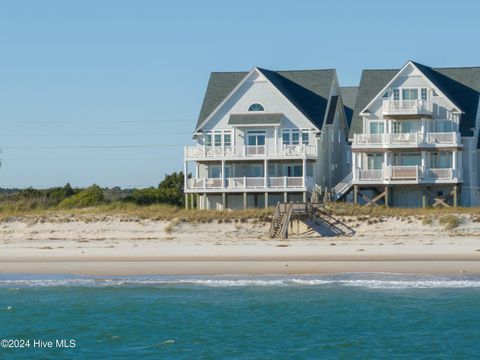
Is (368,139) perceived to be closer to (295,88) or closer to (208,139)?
(295,88)

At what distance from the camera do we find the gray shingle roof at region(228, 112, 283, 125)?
5791 centimetres

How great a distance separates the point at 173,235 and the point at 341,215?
800 cm

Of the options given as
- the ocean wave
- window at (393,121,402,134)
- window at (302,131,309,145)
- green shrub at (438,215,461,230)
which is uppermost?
window at (393,121,402,134)

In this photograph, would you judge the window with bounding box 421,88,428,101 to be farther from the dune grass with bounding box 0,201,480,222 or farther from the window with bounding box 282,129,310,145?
the dune grass with bounding box 0,201,480,222

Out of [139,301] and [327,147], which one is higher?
[327,147]

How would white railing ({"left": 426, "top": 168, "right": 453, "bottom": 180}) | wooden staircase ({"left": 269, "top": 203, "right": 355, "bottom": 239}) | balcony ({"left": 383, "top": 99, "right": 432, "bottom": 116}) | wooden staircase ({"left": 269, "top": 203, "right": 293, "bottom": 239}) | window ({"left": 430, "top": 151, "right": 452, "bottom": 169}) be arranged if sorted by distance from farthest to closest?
window ({"left": 430, "top": 151, "right": 452, "bottom": 169}) → balcony ({"left": 383, "top": 99, "right": 432, "bottom": 116}) → white railing ({"left": 426, "top": 168, "right": 453, "bottom": 180}) → wooden staircase ({"left": 269, "top": 203, "right": 355, "bottom": 239}) → wooden staircase ({"left": 269, "top": 203, "right": 293, "bottom": 239})

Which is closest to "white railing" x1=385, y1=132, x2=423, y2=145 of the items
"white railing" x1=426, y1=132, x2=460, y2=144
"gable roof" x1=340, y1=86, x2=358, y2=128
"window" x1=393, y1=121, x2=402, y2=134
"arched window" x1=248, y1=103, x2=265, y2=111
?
"white railing" x1=426, y1=132, x2=460, y2=144

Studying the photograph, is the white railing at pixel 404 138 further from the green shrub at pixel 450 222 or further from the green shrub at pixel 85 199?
the green shrub at pixel 85 199

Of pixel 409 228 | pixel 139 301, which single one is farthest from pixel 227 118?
pixel 139 301

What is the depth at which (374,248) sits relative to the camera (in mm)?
44125

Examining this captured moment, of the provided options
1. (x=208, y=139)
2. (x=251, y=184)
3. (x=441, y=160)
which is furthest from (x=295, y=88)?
(x=441, y=160)

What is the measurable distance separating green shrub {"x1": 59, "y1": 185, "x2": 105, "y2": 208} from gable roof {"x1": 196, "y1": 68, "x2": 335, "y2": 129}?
7676 millimetres

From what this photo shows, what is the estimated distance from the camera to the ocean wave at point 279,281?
3606 centimetres

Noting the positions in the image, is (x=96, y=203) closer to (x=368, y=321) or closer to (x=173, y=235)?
(x=173, y=235)
